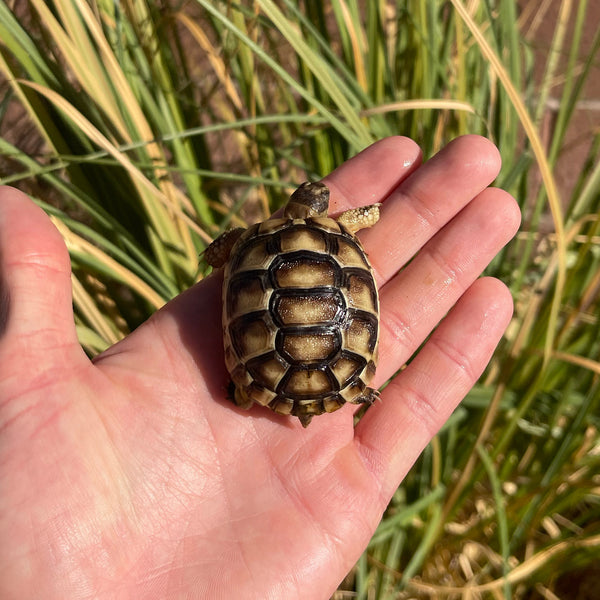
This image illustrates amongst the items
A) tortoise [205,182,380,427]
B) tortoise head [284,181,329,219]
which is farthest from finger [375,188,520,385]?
tortoise head [284,181,329,219]

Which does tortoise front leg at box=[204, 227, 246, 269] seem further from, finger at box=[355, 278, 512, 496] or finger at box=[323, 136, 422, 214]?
finger at box=[355, 278, 512, 496]

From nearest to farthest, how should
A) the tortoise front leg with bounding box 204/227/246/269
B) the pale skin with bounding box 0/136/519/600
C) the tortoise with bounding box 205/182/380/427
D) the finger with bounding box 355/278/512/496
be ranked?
the pale skin with bounding box 0/136/519/600, the tortoise with bounding box 205/182/380/427, the finger with bounding box 355/278/512/496, the tortoise front leg with bounding box 204/227/246/269

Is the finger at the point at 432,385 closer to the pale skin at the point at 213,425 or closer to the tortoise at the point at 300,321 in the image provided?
the pale skin at the point at 213,425

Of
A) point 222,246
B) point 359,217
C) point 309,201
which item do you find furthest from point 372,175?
point 222,246

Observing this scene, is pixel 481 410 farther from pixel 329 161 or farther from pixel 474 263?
pixel 329 161

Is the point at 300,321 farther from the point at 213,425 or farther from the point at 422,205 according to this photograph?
the point at 422,205
